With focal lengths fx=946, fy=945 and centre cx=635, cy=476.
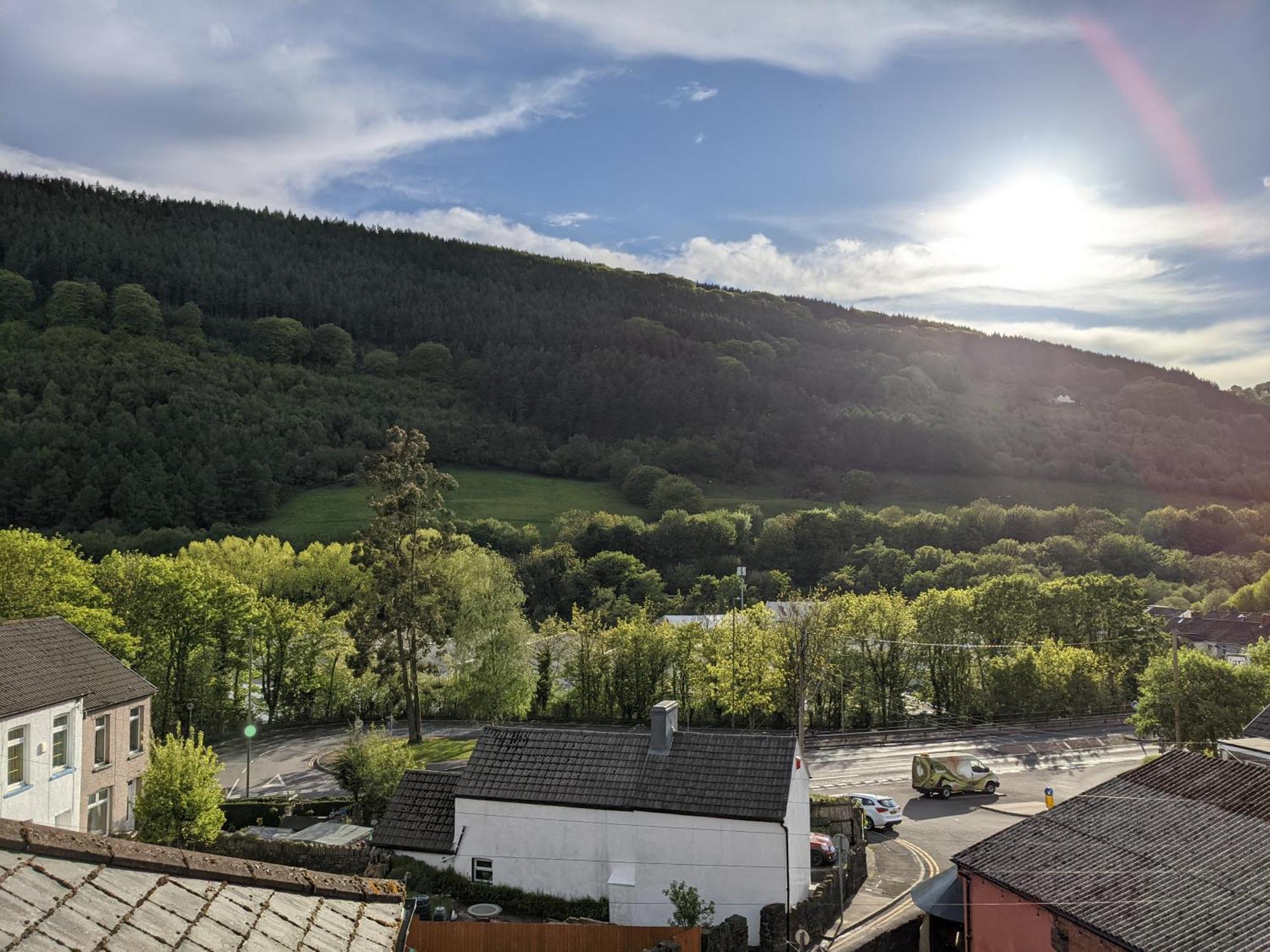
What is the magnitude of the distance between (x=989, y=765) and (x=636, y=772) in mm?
28711

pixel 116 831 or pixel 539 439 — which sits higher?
pixel 539 439

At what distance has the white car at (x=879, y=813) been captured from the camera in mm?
38812

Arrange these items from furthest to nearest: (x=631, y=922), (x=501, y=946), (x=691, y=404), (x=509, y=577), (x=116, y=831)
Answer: (x=691, y=404)
(x=509, y=577)
(x=116, y=831)
(x=631, y=922)
(x=501, y=946)

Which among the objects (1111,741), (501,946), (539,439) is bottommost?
(1111,741)

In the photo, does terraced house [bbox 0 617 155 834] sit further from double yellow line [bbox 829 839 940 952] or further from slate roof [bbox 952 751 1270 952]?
slate roof [bbox 952 751 1270 952]

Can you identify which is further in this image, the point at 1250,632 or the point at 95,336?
the point at 95,336

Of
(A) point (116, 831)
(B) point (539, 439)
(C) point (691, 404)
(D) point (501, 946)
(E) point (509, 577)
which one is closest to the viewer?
(D) point (501, 946)

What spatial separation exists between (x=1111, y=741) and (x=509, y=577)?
132ft

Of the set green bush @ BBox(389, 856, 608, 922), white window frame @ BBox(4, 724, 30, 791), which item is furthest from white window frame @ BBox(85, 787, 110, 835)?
green bush @ BBox(389, 856, 608, 922)

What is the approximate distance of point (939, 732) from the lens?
205ft

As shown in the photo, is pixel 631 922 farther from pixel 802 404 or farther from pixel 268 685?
pixel 802 404

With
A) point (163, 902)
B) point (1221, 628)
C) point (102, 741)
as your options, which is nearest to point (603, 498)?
point (1221, 628)

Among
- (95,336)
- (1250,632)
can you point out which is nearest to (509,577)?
(1250,632)

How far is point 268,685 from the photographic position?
65.6m
